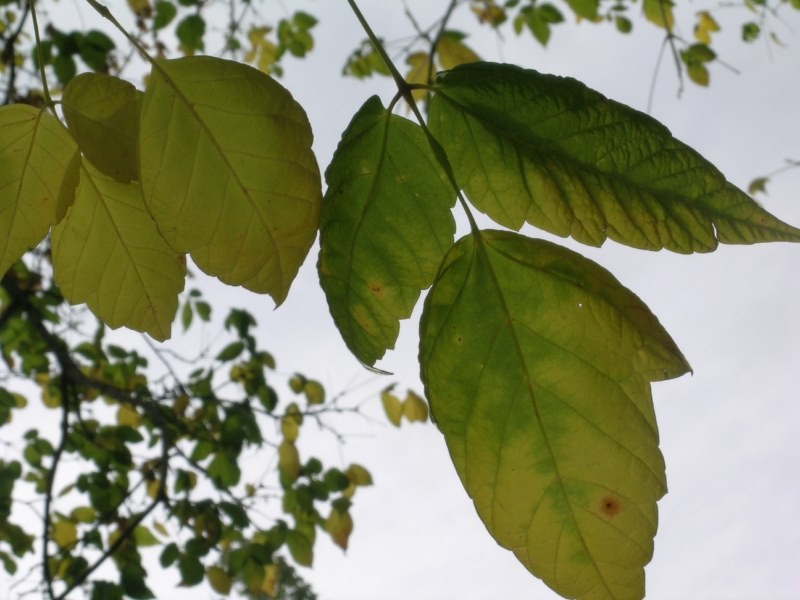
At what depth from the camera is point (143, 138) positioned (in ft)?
1.55

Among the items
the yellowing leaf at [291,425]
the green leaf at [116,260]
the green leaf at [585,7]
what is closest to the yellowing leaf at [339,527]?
the yellowing leaf at [291,425]

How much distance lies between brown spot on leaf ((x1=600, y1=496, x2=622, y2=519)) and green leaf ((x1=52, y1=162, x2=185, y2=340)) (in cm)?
37

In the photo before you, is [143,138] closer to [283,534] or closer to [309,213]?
[309,213]

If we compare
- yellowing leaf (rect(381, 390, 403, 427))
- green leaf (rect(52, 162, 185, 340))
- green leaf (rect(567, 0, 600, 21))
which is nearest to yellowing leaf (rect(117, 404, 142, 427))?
yellowing leaf (rect(381, 390, 403, 427))

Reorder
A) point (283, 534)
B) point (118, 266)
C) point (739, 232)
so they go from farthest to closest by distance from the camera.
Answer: point (283, 534)
point (118, 266)
point (739, 232)

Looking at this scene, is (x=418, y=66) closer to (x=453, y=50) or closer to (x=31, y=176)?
(x=453, y=50)

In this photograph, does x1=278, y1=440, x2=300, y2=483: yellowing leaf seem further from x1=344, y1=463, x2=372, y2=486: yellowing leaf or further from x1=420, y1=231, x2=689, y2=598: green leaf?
x1=420, y1=231, x2=689, y2=598: green leaf

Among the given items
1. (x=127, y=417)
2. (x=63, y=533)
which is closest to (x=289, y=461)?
(x=127, y=417)

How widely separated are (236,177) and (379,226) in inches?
4.0

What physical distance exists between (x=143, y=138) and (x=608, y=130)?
300mm

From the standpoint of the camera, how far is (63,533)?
7.53ft

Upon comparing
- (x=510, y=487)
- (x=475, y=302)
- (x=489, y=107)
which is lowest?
(x=510, y=487)

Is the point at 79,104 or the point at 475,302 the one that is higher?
the point at 79,104

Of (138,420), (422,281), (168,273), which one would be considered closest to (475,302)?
(422,281)
